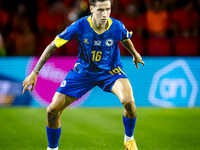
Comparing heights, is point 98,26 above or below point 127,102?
above

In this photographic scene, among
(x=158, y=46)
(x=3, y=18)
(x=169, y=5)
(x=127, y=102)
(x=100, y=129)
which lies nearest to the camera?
(x=127, y=102)

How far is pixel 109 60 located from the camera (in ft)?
12.2

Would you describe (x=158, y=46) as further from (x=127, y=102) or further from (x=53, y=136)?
(x=53, y=136)

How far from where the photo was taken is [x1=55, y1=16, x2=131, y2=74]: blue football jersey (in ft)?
11.7

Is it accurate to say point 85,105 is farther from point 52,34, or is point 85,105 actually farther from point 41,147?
point 41,147

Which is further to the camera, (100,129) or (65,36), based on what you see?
(100,129)

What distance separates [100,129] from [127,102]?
2046 mm

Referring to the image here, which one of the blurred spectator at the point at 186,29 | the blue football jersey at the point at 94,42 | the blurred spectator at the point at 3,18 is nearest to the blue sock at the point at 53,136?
the blue football jersey at the point at 94,42

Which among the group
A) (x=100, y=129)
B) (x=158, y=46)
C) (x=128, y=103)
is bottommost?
(x=100, y=129)

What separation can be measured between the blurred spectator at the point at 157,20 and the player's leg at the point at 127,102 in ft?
17.2

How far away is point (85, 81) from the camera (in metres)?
3.70

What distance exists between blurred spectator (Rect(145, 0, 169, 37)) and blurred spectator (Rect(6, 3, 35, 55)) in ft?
10.5

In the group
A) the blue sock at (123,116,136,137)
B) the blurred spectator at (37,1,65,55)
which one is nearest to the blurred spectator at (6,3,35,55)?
the blurred spectator at (37,1,65,55)

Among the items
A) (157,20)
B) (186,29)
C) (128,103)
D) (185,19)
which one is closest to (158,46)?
(157,20)
